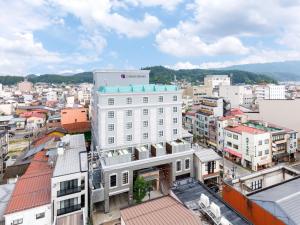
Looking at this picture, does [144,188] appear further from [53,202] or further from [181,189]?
[53,202]

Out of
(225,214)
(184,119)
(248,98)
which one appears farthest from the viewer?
(248,98)

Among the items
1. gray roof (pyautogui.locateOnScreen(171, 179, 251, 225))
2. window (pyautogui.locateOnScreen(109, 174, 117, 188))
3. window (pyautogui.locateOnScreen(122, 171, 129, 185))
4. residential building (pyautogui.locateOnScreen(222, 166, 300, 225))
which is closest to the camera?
residential building (pyautogui.locateOnScreen(222, 166, 300, 225))

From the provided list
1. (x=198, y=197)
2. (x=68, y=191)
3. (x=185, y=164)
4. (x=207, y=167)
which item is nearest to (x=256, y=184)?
(x=198, y=197)

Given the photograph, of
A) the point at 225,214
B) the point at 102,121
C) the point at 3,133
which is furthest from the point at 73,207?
the point at 3,133

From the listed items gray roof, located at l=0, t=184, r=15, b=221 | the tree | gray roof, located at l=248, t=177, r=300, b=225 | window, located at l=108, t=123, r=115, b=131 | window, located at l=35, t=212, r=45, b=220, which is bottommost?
the tree

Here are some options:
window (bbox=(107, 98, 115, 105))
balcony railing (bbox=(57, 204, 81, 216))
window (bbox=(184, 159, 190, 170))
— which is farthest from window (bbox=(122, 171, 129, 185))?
window (bbox=(107, 98, 115, 105))

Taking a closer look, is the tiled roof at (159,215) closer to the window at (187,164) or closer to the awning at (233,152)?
the window at (187,164)

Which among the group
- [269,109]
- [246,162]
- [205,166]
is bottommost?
[246,162]

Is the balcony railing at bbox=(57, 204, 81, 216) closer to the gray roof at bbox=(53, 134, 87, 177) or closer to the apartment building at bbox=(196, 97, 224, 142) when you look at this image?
the gray roof at bbox=(53, 134, 87, 177)
